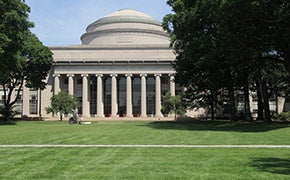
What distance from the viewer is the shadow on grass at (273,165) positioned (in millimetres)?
9872

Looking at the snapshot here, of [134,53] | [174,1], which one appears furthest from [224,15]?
[134,53]

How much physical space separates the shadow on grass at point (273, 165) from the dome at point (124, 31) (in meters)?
75.5

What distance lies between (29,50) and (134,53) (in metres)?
27.1

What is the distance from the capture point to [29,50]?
57438mm

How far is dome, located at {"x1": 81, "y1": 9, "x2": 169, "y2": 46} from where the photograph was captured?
8694cm

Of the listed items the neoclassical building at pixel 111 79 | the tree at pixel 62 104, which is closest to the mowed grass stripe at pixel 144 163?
the tree at pixel 62 104

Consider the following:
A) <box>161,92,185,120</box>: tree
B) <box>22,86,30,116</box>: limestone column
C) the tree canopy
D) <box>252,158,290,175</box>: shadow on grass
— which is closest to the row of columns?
<box>22,86,30,116</box>: limestone column

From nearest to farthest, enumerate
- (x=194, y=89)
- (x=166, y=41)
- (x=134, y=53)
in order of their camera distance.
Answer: (x=194, y=89)
(x=134, y=53)
(x=166, y=41)

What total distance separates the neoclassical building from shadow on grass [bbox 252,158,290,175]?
Result: 211 feet

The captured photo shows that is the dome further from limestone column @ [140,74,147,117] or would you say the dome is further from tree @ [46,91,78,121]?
tree @ [46,91,78,121]

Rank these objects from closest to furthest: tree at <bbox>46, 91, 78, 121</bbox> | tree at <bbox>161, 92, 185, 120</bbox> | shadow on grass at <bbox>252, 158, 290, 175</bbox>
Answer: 1. shadow on grass at <bbox>252, 158, 290, 175</bbox>
2. tree at <bbox>161, 92, 185, 120</bbox>
3. tree at <bbox>46, 91, 78, 121</bbox>

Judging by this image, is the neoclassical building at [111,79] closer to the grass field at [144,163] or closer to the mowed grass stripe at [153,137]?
the mowed grass stripe at [153,137]

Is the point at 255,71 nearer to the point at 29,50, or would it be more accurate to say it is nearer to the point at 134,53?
the point at 29,50

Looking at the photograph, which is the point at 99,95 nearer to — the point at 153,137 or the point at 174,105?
the point at 174,105
